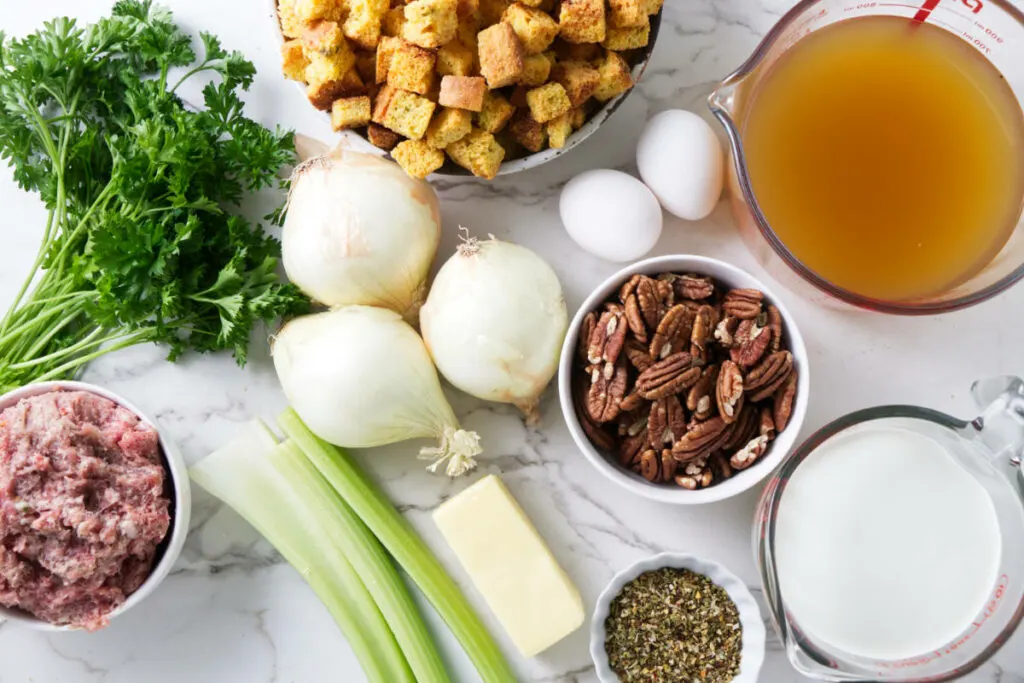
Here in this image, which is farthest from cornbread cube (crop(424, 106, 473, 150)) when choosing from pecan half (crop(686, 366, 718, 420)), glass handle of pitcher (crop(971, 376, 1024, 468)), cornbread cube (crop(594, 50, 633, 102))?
glass handle of pitcher (crop(971, 376, 1024, 468))

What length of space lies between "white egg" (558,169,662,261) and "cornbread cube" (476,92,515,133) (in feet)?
0.65

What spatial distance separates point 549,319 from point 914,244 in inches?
23.4

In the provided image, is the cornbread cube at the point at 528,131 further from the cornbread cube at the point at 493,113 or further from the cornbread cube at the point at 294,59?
the cornbread cube at the point at 294,59

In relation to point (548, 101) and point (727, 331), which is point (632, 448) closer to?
point (727, 331)

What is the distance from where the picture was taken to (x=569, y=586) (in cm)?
157

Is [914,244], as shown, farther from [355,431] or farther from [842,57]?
[355,431]

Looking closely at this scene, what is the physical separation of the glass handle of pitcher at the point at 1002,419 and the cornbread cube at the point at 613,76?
2.32 ft

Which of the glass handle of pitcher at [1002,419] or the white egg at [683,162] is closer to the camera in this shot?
the glass handle of pitcher at [1002,419]

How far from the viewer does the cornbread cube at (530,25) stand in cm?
135

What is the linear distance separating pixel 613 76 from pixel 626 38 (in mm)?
65

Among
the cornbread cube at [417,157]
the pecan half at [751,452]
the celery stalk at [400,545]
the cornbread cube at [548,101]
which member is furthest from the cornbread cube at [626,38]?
the celery stalk at [400,545]

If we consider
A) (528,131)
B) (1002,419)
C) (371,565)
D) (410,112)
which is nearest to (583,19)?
(528,131)

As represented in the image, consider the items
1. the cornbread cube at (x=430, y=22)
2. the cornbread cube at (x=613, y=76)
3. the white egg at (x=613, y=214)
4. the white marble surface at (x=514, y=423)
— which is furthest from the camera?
the white marble surface at (x=514, y=423)

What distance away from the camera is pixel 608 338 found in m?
1.45
